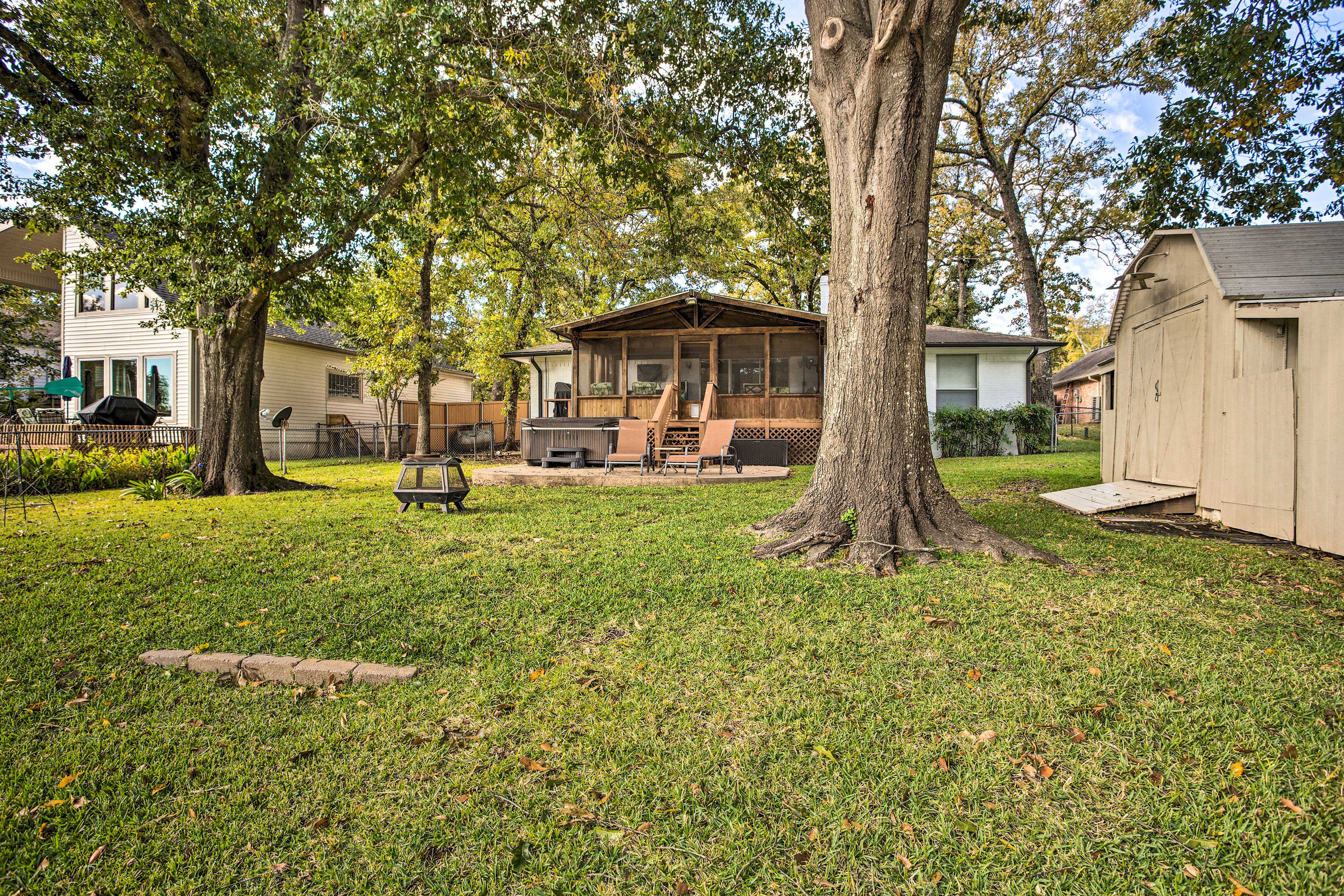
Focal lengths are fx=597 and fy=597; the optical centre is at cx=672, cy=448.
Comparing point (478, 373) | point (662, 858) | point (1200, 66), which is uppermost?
point (1200, 66)

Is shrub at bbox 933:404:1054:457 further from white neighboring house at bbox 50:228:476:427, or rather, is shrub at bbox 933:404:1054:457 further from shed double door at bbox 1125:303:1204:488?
white neighboring house at bbox 50:228:476:427

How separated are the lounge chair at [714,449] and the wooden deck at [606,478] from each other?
0.80 ft

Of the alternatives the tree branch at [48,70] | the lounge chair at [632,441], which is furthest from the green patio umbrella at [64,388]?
the lounge chair at [632,441]

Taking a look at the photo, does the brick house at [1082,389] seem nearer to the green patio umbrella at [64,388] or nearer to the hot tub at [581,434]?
the hot tub at [581,434]

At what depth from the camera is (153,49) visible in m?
8.06

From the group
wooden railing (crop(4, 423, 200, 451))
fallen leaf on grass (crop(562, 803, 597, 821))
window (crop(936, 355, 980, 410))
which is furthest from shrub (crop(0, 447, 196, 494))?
window (crop(936, 355, 980, 410))

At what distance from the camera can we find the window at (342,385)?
22.1m

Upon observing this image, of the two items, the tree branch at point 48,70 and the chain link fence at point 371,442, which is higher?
the tree branch at point 48,70

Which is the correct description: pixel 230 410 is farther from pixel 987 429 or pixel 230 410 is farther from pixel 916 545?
pixel 987 429

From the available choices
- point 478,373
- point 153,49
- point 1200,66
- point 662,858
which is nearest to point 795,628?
point 662,858

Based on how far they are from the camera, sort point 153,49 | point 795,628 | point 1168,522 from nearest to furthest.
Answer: point 795,628
point 1168,522
point 153,49

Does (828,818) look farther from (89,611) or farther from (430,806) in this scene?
(89,611)

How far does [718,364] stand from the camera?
16062mm

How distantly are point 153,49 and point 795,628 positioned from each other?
36.2 ft
